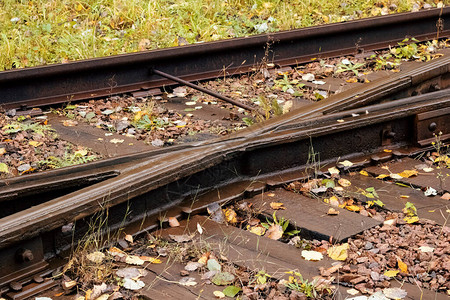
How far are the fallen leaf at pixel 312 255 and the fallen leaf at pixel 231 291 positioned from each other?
0.49 m

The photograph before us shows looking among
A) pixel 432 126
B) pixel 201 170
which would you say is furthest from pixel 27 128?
pixel 432 126

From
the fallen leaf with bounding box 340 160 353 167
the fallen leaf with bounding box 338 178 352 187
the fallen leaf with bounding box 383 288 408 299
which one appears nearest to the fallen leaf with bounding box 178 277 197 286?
the fallen leaf with bounding box 383 288 408 299

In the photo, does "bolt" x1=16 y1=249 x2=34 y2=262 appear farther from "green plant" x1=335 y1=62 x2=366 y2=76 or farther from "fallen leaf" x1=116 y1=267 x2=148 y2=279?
"green plant" x1=335 y1=62 x2=366 y2=76

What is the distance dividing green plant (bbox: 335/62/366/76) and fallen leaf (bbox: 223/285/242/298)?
4.39 m

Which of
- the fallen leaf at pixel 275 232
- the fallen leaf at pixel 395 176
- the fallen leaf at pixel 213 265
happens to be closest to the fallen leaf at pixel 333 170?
the fallen leaf at pixel 395 176

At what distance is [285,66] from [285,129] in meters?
3.04

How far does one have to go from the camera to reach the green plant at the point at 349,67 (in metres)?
7.05

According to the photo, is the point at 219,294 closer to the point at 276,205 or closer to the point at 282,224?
the point at 282,224

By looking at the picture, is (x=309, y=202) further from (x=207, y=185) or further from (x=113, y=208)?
(x=113, y=208)

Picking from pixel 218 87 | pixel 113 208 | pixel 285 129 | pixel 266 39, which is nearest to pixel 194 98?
pixel 218 87

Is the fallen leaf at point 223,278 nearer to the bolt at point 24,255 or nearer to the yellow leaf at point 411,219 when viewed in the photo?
the bolt at point 24,255

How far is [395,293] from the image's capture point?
9.84ft

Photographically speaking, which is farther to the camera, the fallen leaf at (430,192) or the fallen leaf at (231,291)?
the fallen leaf at (430,192)

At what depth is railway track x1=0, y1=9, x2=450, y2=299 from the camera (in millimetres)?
3098
